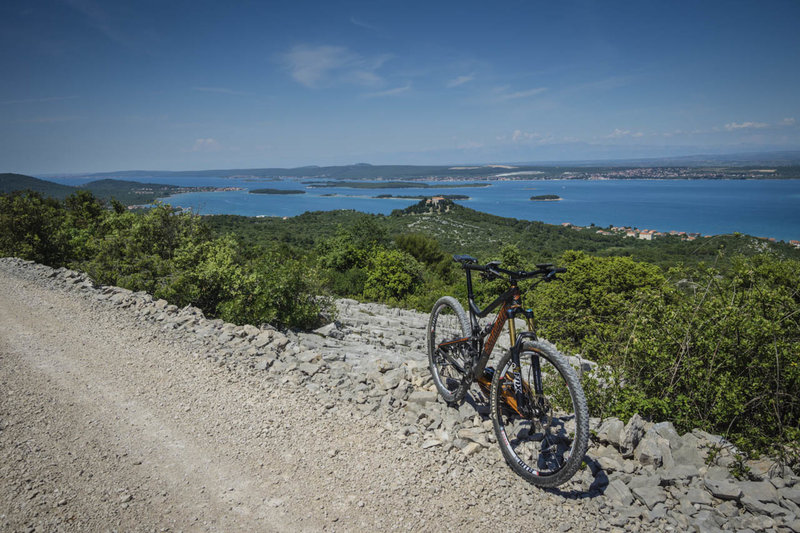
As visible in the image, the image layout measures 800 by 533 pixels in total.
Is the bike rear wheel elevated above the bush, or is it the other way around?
the bike rear wheel

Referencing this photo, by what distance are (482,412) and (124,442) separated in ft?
12.5

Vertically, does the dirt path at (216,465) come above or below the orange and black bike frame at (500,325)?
below

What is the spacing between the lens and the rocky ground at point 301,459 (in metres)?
2.93

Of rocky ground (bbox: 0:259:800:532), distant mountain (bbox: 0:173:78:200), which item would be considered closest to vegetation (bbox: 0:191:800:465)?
rocky ground (bbox: 0:259:800:532)

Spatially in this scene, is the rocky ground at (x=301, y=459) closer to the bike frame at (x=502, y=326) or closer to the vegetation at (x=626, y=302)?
the vegetation at (x=626, y=302)

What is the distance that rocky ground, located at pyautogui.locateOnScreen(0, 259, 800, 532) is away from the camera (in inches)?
115

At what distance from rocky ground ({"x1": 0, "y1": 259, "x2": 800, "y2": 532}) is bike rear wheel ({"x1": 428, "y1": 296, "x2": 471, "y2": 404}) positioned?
262 mm

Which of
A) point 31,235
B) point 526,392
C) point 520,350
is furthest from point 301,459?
point 31,235

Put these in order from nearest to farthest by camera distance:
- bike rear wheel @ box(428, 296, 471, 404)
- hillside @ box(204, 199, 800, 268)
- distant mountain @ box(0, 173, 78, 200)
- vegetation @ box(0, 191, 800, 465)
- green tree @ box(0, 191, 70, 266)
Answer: vegetation @ box(0, 191, 800, 465) → bike rear wheel @ box(428, 296, 471, 404) → green tree @ box(0, 191, 70, 266) → hillside @ box(204, 199, 800, 268) → distant mountain @ box(0, 173, 78, 200)

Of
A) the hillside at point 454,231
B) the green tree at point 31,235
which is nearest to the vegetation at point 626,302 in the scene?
the green tree at point 31,235

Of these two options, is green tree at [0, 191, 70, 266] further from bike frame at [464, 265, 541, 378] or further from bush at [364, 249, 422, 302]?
bike frame at [464, 265, 541, 378]

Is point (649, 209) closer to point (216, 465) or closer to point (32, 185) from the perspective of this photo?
point (216, 465)

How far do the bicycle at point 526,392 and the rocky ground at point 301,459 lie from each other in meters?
0.24

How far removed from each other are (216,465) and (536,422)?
9.92ft
